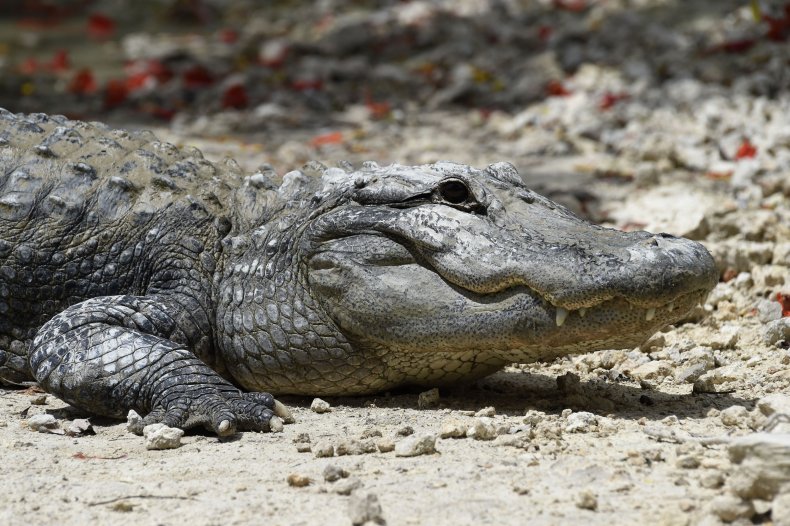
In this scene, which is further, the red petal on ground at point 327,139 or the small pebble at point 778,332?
the red petal on ground at point 327,139

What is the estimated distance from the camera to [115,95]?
38.4ft

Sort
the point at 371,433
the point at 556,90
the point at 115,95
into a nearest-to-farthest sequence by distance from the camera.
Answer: the point at 371,433 → the point at 556,90 → the point at 115,95

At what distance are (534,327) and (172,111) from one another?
7655mm

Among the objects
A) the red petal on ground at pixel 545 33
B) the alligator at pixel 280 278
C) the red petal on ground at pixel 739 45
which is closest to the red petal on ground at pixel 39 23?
the red petal on ground at pixel 545 33

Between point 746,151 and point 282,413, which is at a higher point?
point 746,151

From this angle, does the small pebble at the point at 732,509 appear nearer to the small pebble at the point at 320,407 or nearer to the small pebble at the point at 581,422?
the small pebble at the point at 581,422

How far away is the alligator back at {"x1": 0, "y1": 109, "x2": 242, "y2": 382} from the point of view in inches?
214

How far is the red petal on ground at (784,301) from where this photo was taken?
5707 millimetres

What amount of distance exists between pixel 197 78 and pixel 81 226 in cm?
732

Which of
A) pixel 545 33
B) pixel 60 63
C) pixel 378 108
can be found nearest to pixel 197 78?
pixel 60 63

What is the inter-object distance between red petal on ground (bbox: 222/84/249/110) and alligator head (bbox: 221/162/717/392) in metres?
6.51

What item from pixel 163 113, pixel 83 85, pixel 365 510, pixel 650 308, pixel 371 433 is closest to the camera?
pixel 365 510

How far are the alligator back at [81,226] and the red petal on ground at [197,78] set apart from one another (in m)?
6.82

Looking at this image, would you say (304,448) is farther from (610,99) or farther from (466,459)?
(610,99)
